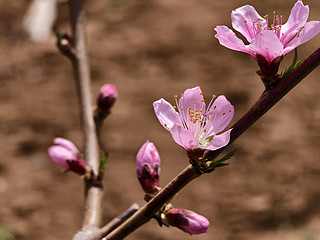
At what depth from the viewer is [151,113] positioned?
118 inches

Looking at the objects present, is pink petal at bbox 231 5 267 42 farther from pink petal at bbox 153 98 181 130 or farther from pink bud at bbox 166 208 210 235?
pink bud at bbox 166 208 210 235

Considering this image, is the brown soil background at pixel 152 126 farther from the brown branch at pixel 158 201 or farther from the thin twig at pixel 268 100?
the thin twig at pixel 268 100

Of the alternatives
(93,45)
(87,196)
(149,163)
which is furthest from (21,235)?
(149,163)

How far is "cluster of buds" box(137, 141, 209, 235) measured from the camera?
83 centimetres

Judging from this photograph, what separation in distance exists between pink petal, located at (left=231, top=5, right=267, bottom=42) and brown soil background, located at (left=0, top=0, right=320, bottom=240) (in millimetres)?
1842

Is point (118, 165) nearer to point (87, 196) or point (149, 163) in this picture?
point (87, 196)

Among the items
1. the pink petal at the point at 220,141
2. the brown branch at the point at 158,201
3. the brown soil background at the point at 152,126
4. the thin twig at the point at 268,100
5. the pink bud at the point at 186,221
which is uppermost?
the brown soil background at the point at 152,126

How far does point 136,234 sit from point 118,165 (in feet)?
1.40

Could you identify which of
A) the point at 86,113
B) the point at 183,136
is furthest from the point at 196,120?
the point at 86,113

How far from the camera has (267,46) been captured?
732 millimetres

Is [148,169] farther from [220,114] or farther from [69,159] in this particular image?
[69,159]

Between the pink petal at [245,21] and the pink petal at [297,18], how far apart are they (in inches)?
2.1

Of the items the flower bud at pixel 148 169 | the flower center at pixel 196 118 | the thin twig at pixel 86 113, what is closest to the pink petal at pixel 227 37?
the flower center at pixel 196 118

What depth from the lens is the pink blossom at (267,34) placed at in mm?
709
